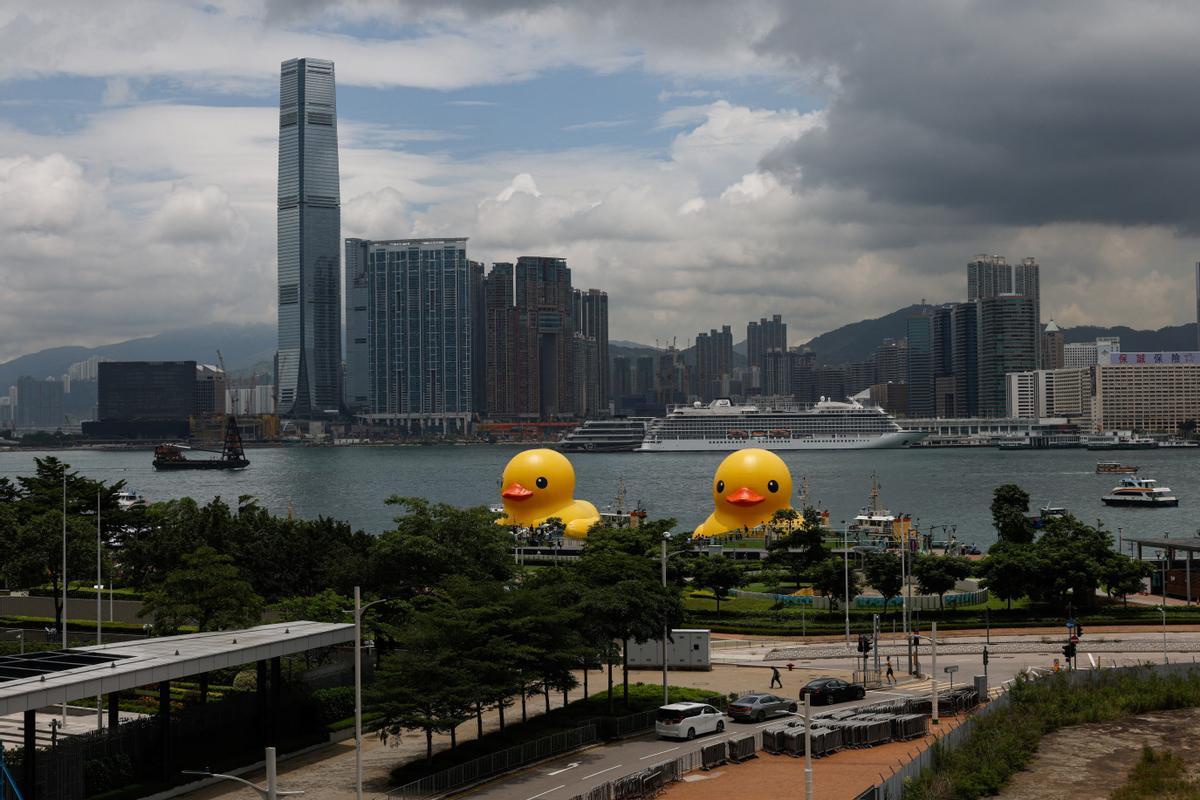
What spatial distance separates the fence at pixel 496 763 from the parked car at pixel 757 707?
147 inches

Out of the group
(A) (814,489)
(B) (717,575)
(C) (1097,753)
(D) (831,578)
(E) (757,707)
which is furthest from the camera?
(A) (814,489)

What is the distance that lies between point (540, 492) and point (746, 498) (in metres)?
11.1

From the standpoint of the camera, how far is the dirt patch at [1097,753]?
23938mm

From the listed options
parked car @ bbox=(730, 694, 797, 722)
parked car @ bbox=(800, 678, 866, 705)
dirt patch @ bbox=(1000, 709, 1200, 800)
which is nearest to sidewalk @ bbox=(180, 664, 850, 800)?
parked car @ bbox=(800, 678, 866, 705)

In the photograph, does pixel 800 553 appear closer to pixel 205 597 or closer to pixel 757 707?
pixel 757 707

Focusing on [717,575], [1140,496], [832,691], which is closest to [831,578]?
[717,575]

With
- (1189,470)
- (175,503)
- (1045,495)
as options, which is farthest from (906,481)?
(175,503)

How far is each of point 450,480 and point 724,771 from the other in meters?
145

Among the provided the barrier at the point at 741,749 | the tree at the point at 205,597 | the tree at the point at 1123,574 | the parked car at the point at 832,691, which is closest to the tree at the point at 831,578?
the tree at the point at 1123,574

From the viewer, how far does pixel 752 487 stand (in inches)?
2482

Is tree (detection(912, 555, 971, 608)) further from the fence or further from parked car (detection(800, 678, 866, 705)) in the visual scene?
the fence

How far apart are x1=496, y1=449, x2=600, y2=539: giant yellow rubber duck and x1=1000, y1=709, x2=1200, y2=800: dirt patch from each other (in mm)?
39911

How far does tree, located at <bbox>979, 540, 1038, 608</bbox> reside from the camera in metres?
46.6

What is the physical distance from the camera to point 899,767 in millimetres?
25781
